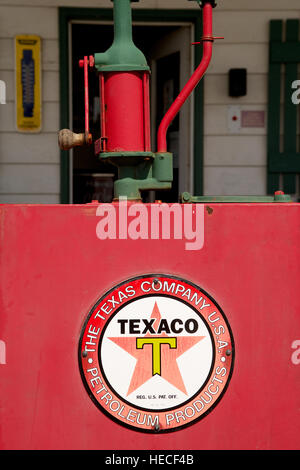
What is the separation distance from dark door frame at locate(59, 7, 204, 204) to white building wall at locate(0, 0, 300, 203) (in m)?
0.04

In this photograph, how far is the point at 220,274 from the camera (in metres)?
1.46

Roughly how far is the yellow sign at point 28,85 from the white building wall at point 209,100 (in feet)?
0.15

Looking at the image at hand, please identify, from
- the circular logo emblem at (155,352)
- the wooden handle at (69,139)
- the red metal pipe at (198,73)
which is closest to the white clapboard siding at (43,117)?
A: the wooden handle at (69,139)

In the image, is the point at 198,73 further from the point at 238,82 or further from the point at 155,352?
the point at 238,82

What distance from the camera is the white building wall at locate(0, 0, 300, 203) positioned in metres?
4.09

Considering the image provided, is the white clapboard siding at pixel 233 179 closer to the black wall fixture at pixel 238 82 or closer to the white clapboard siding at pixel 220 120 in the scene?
the white clapboard siding at pixel 220 120

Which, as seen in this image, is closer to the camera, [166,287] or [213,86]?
[166,287]

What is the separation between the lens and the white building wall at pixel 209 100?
4.09 metres

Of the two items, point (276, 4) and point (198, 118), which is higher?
point (276, 4)

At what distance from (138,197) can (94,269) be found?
26 centimetres

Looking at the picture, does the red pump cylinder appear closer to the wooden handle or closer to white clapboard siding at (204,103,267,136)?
the wooden handle

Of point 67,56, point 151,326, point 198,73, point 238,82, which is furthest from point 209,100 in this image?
point 151,326
